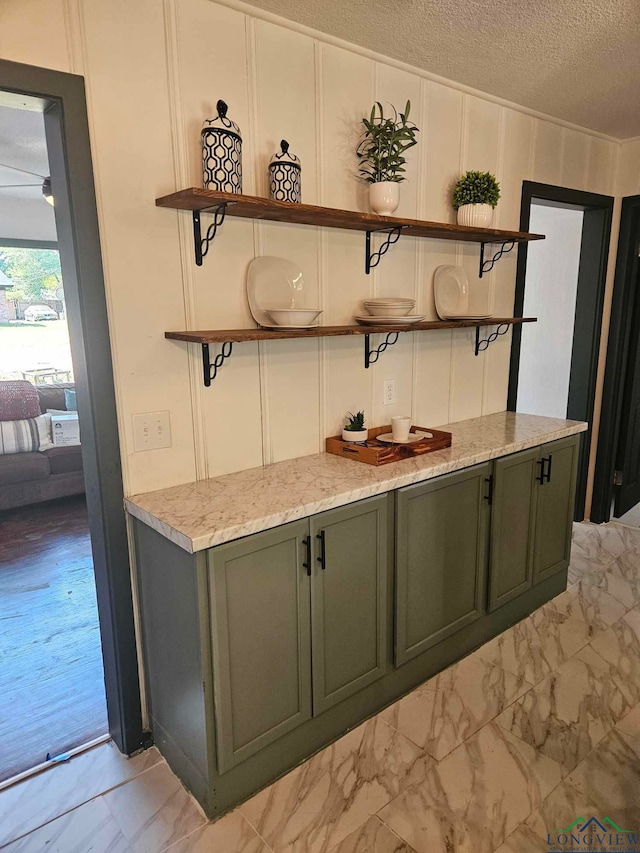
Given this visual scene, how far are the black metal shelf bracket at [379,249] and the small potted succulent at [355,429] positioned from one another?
2.02 ft

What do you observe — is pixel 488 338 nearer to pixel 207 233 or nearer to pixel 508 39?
pixel 508 39

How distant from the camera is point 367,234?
7.93 feet

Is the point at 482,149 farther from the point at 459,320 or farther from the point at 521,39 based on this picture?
the point at 459,320

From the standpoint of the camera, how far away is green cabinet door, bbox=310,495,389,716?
1.89 metres

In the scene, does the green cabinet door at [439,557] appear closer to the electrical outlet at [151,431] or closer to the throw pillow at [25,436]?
the electrical outlet at [151,431]

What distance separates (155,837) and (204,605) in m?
0.72

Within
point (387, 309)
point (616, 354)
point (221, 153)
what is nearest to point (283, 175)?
point (221, 153)

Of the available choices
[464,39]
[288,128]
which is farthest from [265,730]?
[464,39]

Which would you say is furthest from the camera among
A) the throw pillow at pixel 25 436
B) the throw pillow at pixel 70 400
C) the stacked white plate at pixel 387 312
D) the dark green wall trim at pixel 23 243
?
the dark green wall trim at pixel 23 243

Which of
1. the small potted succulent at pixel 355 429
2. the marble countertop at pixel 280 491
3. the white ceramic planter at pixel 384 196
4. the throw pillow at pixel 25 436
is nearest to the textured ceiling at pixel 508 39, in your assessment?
the white ceramic planter at pixel 384 196

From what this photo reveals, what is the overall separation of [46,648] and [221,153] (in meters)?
2.24

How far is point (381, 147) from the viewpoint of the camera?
7.45 feet

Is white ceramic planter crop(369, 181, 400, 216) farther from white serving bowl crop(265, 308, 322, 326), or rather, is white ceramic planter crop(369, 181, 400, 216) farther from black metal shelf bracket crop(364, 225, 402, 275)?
white serving bowl crop(265, 308, 322, 326)

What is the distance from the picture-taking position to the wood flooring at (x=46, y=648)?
2.11 meters
